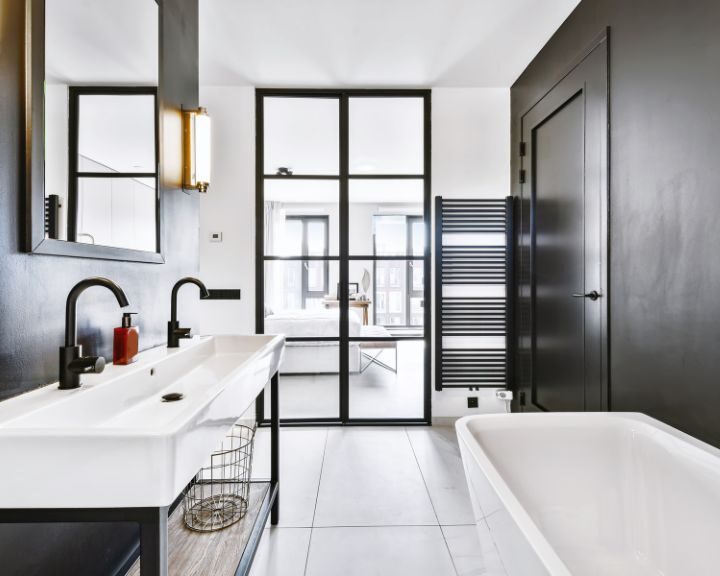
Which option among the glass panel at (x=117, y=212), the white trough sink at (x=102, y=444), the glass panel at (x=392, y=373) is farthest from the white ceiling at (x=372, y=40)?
the white trough sink at (x=102, y=444)

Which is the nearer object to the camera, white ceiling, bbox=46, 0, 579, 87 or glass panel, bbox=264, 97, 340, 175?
white ceiling, bbox=46, 0, 579, 87

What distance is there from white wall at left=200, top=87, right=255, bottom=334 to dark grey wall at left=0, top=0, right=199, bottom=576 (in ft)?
5.26

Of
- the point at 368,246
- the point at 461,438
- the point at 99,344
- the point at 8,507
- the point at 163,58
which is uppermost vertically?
the point at 163,58

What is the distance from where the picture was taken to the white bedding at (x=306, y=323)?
343 cm

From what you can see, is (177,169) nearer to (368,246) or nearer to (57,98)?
(57,98)

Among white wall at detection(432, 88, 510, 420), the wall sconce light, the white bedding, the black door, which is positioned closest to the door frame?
the black door

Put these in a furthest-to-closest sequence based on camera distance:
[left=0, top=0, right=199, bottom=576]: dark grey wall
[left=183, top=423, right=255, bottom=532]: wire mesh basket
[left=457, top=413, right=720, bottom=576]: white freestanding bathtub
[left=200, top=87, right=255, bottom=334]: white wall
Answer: [left=200, top=87, right=255, bottom=334]: white wall, [left=183, top=423, right=255, bottom=532]: wire mesh basket, [left=457, top=413, right=720, bottom=576]: white freestanding bathtub, [left=0, top=0, right=199, bottom=576]: dark grey wall

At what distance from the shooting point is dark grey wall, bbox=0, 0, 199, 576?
100cm

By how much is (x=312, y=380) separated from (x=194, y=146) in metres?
2.14

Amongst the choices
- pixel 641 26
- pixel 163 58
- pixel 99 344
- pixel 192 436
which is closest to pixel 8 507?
pixel 192 436

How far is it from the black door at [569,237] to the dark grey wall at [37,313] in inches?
82.5

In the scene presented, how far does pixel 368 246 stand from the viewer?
3.47m

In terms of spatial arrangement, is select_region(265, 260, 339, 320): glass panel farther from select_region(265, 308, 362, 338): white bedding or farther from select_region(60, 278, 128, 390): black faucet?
select_region(60, 278, 128, 390): black faucet

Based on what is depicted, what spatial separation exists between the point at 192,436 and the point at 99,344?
2.73 ft
